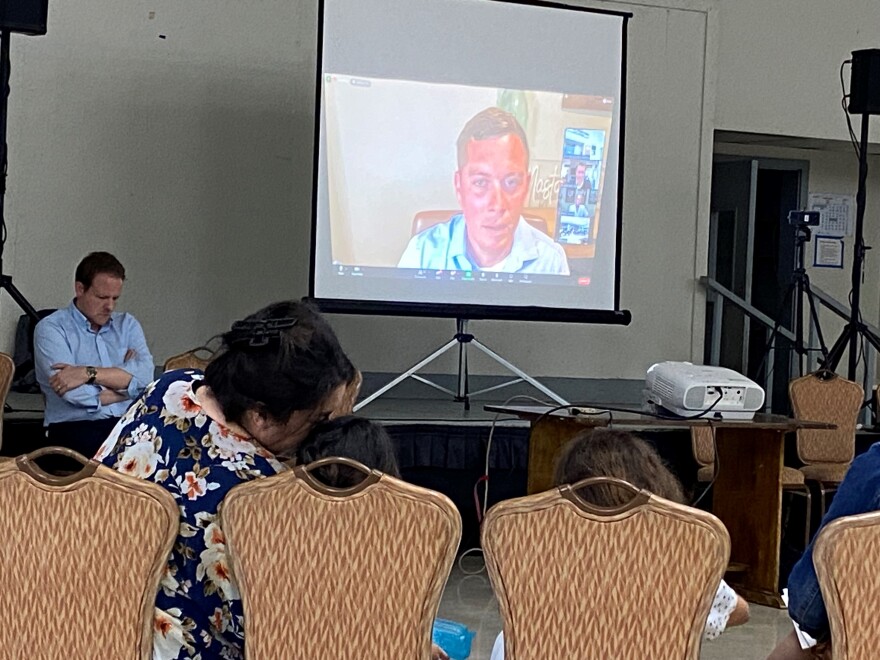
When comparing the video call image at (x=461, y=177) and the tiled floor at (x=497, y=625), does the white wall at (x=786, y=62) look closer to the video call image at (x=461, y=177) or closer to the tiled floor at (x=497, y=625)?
the video call image at (x=461, y=177)

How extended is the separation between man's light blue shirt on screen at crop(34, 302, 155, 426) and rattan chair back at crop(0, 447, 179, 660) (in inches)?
95.3

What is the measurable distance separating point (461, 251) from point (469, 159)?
1.49 feet

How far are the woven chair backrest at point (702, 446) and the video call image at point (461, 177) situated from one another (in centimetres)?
111

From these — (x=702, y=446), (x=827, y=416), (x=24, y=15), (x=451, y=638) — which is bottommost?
(x=451, y=638)

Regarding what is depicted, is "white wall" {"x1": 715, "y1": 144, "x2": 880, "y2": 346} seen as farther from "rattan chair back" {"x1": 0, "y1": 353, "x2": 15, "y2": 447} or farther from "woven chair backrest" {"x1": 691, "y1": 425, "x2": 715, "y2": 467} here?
"rattan chair back" {"x1": 0, "y1": 353, "x2": 15, "y2": 447}

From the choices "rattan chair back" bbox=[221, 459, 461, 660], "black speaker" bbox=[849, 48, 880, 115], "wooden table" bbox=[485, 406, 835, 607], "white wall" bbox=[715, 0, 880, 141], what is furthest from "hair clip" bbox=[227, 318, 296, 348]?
"white wall" bbox=[715, 0, 880, 141]

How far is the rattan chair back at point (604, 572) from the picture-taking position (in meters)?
1.79

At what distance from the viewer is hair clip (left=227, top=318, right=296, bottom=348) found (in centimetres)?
192

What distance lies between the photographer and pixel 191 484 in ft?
6.27

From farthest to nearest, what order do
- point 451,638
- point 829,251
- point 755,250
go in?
point 755,250, point 829,251, point 451,638

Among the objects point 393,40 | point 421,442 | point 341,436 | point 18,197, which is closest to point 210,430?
point 341,436

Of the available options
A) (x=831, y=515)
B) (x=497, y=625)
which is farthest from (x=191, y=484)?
(x=497, y=625)

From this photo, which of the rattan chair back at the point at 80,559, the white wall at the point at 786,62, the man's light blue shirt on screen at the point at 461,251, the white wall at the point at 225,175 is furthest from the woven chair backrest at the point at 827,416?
the rattan chair back at the point at 80,559

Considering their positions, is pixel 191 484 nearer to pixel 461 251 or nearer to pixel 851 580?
pixel 851 580
